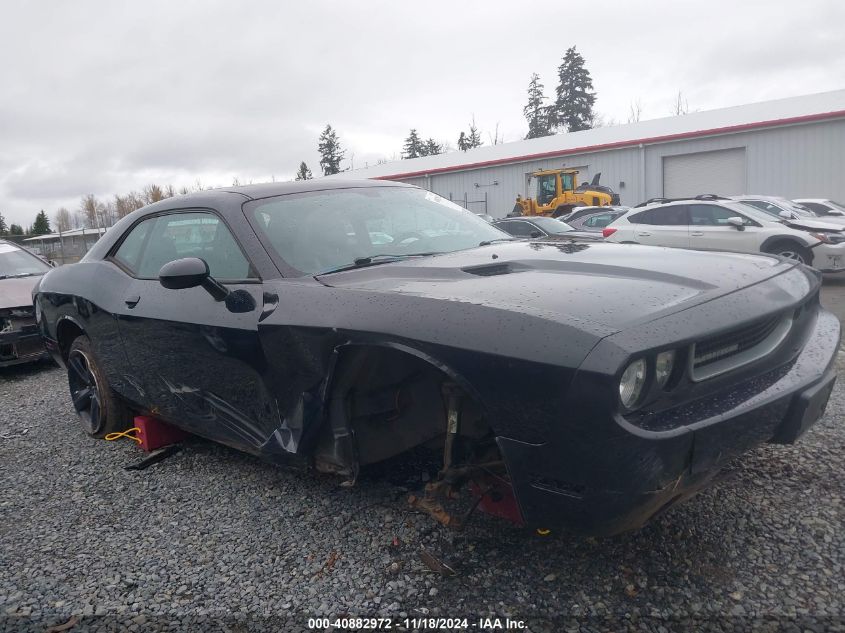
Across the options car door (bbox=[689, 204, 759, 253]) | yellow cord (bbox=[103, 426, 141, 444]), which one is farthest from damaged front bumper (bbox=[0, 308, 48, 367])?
car door (bbox=[689, 204, 759, 253])

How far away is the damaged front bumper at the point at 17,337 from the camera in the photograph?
20.6ft

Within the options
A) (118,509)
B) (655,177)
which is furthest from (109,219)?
(118,509)

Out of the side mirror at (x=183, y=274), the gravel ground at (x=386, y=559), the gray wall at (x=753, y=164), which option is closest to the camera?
the gravel ground at (x=386, y=559)

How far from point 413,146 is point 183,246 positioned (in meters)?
69.9

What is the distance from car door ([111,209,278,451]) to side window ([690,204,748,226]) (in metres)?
9.70

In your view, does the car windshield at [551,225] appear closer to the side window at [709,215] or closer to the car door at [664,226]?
the car door at [664,226]

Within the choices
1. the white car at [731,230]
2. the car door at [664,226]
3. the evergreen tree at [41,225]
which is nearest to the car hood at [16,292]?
the white car at [731,230]

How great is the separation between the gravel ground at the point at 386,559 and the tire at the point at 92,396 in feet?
2.26

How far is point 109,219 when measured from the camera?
1310 inches

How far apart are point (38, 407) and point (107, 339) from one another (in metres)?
2.07

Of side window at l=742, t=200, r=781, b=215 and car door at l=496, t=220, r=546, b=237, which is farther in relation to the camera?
car door at l=496, t=220, r=546, b=237

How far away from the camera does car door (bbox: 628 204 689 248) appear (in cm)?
1129

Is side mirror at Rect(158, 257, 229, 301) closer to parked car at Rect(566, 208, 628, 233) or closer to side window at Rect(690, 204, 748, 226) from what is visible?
side window at Rect(690, 204, 748, 226)

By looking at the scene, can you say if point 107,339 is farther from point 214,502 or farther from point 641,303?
point 641,303
